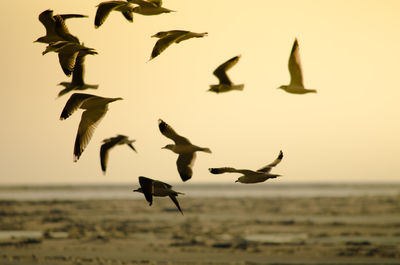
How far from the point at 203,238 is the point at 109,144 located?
9.79 meters

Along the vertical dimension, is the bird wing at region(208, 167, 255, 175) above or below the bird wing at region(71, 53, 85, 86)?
below

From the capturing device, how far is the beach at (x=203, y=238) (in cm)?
1362

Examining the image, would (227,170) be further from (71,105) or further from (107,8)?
(107,8)

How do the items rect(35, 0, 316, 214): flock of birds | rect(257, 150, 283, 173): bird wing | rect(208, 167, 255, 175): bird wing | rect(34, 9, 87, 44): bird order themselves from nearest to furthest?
rect(208, 167, 255, 175): bird wing
rect(35, 0, 316, 214): flock of birds
rect(257, 150, 283, 173): bird wing
rect(34, 9, 87, 44): bird

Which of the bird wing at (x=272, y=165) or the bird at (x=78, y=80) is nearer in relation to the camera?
the bird wing at (x=272, y=165)

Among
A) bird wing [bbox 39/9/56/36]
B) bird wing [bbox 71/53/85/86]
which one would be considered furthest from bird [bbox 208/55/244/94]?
bird wing [bbox 39/9/56/36]

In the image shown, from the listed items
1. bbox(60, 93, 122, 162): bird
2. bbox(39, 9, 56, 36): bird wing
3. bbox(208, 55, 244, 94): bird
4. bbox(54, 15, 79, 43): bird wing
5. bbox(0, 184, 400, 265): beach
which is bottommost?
bbox(0, 184, 400, 265): beach

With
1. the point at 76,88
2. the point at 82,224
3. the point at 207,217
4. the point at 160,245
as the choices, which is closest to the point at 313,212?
the point at 207,217

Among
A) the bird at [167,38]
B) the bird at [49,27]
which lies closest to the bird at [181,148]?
the bird at [167,38]

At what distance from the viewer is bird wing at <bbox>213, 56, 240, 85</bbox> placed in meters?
6.65

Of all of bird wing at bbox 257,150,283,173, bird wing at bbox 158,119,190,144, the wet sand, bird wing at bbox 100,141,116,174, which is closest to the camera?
bird wing at bbox 257,150,283,173

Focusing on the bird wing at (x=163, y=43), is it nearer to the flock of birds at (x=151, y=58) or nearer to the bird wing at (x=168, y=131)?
the flock of birds at (x=151, y=58)

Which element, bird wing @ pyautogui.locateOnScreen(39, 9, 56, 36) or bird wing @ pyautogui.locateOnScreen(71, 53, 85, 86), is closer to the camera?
bird wing @ pyautogui.locateOnScreen(39, 9, 56, 36)

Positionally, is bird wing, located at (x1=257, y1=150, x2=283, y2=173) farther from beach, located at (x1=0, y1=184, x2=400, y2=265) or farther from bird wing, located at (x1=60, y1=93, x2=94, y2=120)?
beach, located at (x1=0, y1=184, x2=400, y2=265)
